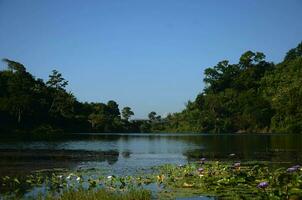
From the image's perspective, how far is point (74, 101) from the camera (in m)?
108

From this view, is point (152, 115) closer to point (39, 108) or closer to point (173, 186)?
point (39, 108)

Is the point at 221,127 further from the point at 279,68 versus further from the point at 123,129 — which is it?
the point at 123,129

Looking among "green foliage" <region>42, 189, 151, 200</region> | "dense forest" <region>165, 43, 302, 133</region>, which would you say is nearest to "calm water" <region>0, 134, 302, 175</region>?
"green foliage" <region>42, 189, 151, 200</region>

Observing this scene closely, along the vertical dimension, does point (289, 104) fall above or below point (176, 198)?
above

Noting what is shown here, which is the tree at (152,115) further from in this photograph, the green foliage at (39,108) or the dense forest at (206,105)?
the green foliage at (39,108)

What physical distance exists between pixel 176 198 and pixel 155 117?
16468 cm

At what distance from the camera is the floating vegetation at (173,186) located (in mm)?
11250

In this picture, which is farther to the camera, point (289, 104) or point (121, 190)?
point (289, 104)

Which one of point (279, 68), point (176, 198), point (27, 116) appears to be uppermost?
point (279, 68)

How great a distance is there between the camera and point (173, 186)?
1361 cm

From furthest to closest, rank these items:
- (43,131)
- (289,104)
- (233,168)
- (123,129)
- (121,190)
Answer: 1. (123,129)
2. (289,104)
3. (43,131)
4. (233,168)
5. (121,190)

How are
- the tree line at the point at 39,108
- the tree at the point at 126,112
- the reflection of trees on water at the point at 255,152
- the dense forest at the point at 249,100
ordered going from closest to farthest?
the reflection of trees on water at the point at 255,152
the tree line at the point at 39,108
the dense forest at the point at 249,100
the tree at the point at 126,112

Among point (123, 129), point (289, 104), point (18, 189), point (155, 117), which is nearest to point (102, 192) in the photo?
point (18, 189)

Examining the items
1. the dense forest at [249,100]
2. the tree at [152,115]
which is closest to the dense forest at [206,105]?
the dense forest at [249,100]
